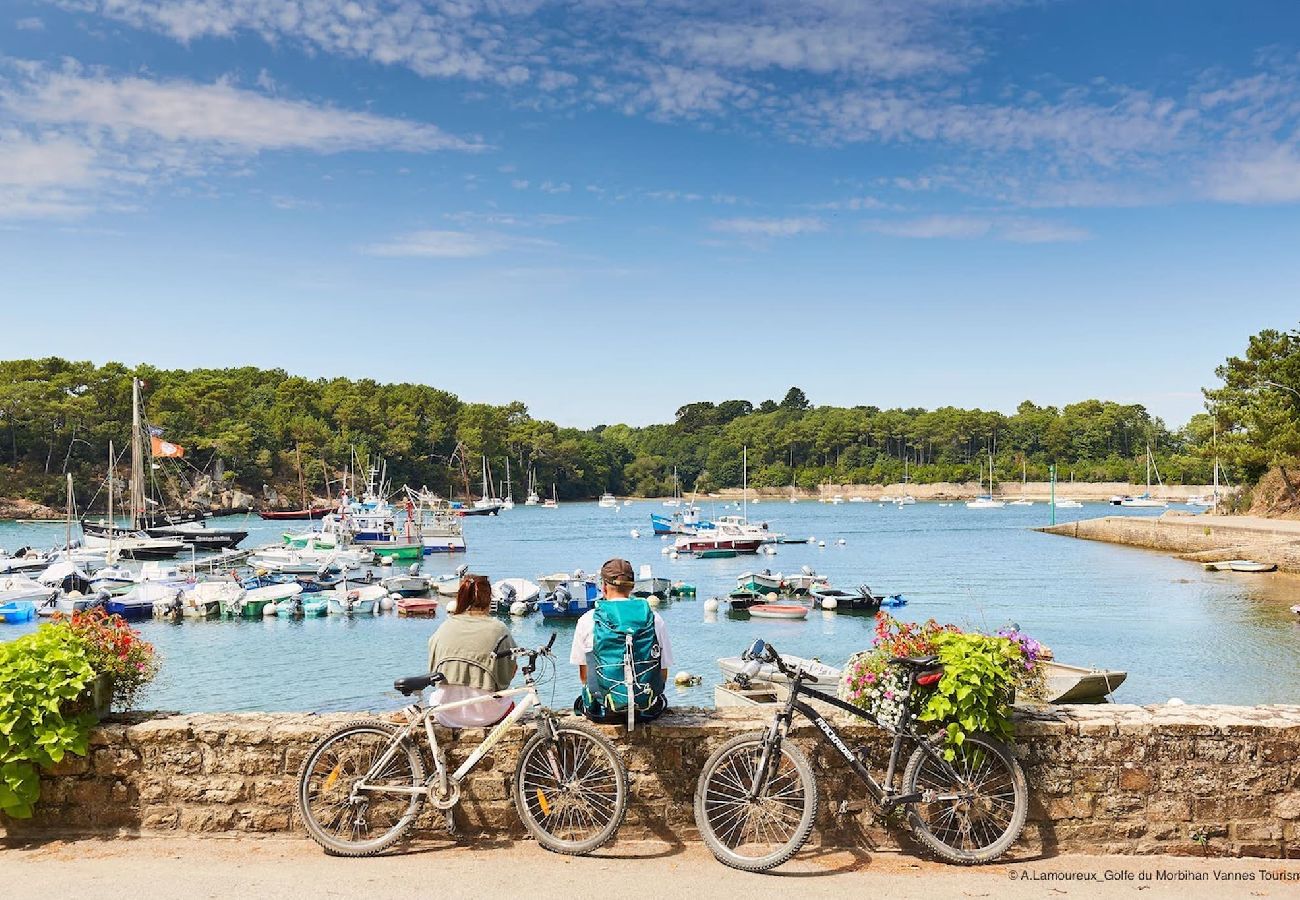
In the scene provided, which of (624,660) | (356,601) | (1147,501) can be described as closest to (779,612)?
(356,601)

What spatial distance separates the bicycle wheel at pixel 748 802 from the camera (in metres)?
5.57

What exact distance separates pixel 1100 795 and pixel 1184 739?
0.55m

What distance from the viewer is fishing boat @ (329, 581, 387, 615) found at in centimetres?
3925

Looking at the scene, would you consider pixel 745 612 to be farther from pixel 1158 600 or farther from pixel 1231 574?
pixel 1231 574

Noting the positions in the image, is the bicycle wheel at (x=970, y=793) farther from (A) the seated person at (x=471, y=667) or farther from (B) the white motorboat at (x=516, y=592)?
(B) the white motorboat at (x=516, y=592)

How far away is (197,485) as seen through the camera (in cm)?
13750

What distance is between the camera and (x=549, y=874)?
17.6 feet

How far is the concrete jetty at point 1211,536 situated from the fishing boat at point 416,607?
126 feet

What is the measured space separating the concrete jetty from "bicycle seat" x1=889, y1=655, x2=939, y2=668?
166ft

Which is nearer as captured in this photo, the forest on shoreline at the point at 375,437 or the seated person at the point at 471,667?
the seated person at the point at 471,667

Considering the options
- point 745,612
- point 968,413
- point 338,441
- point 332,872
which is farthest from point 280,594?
point 968,413

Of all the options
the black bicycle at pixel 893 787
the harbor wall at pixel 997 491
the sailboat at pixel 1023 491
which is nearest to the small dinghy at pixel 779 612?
the black bicycle at pixel 893 787

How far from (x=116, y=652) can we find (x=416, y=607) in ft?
111

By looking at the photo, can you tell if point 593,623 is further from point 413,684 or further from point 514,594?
point 514,594
